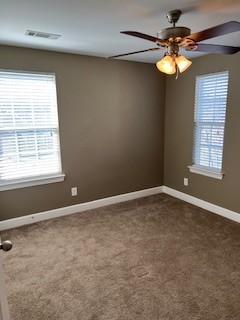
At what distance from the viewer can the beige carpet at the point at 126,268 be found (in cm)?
179


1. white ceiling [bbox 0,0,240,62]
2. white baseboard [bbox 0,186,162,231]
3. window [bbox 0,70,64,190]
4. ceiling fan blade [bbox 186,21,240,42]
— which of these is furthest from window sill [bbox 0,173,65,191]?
ceiling fan blade [bbox 186,21,240,42]

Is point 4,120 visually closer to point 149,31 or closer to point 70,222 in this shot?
point 70,222

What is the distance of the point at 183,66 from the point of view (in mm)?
1928

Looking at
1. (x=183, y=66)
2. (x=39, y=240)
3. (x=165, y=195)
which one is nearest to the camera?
(x=183, y=66)

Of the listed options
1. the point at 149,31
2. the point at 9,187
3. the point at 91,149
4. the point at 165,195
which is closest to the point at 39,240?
the point at 9,187

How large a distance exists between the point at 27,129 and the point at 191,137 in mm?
2485

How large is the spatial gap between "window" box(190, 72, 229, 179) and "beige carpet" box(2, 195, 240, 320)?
77 centimetres

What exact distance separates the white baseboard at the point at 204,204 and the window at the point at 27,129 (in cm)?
211

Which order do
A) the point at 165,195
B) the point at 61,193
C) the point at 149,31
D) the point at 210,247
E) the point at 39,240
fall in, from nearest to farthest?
the point at 149,31 → the point at 210,247 → the point at 39,240 → the point at 61,193 → the point at 165,195

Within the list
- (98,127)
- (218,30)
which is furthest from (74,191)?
(218,30)

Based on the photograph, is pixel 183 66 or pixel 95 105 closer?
pixel 183 66

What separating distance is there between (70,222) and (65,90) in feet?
6.05

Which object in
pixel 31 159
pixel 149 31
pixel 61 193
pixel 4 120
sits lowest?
pixel 61 193

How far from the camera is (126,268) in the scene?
7.45 ft
